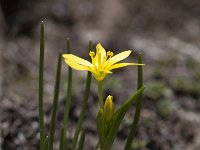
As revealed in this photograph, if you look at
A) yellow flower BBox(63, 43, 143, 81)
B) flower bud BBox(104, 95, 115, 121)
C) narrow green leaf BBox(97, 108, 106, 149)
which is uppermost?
yellow flower BBox(63, 43, 143, 81)

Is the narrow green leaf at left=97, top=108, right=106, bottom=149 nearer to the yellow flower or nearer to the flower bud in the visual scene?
the flower bud

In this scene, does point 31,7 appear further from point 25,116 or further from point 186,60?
point 25,116

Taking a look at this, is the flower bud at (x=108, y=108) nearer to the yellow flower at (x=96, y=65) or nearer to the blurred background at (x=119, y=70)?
the yellow flower at (x=96, y=65)

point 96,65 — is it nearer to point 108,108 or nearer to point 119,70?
point 108,108

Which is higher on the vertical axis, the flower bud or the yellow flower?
the yellow flower

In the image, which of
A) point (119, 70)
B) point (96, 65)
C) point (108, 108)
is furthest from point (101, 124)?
point (119, 70)

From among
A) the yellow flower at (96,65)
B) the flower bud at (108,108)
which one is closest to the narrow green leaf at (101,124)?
the flower bud at (108,108)

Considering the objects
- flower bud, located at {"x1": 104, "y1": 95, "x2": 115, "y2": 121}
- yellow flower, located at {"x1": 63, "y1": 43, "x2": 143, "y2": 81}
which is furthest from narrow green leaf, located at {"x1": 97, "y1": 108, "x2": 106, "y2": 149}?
yellow flower, located at {"x1": 63, "y1": 43, "x2": 143, "y2": 81}

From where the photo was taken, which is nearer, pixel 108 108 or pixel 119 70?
pixel 108 108
